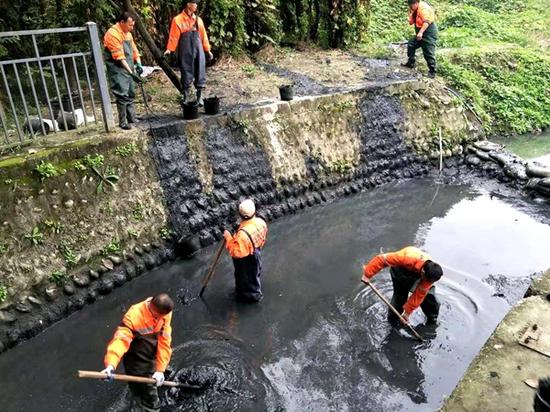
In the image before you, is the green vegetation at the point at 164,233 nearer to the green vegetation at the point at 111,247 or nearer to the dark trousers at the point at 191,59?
the green vegetation at the point at 111,247

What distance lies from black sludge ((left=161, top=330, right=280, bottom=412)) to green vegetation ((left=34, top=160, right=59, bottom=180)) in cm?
310

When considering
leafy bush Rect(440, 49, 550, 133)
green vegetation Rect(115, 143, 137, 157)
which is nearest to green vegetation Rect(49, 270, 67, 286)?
green vegetation Rect(115, 143, 137, 157)

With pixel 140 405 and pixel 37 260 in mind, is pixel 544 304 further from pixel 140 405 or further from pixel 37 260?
pixel 37 260

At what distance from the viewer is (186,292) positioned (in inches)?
299

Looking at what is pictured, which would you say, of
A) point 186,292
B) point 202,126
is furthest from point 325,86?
point 186,292

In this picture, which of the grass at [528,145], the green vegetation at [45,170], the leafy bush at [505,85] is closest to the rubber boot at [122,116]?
the green vegetation at [45,170]

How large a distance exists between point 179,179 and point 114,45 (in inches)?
94.4

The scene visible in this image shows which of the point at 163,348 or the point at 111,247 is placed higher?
the point at 163,348

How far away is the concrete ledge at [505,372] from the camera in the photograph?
4562 mm

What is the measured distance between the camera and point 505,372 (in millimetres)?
4910

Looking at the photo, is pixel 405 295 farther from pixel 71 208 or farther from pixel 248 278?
pixel 71 208

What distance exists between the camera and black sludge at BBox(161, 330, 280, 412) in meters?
5.57

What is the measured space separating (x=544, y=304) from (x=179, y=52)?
23.3 feet

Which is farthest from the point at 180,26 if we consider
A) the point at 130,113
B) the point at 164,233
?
the point at 164,233
